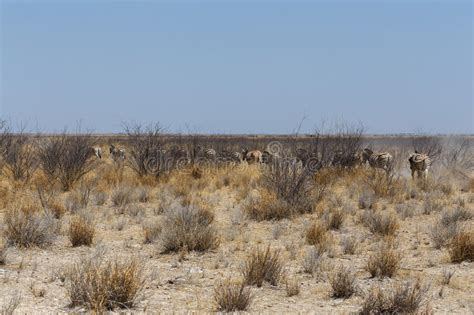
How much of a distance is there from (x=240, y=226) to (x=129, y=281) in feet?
17.8

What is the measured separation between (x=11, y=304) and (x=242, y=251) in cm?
407

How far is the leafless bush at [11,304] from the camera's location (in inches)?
214

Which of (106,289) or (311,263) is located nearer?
(106,289)

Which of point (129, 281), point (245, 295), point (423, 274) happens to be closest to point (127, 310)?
point (129, 281)

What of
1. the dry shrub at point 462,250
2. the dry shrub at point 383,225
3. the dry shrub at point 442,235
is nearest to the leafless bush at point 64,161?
the dry shrub at point 383,225

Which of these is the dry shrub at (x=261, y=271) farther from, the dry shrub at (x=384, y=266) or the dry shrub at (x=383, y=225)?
the dry shrub at (x=383, y=225)

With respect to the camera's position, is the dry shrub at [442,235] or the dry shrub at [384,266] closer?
the dry shrub at [384,266]

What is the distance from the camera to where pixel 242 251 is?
29.9 ft

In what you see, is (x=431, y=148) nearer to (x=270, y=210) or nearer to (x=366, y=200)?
(x=366, y=200)

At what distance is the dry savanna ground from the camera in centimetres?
623

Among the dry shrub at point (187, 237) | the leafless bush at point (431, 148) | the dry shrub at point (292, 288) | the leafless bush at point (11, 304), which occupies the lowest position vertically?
the dry shrub at point (292, 288)

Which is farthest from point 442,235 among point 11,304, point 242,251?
point 11,304

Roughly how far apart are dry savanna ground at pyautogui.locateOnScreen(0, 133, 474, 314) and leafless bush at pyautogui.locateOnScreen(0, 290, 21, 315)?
1.1 inches

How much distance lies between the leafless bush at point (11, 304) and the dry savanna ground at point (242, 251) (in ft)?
0.09
